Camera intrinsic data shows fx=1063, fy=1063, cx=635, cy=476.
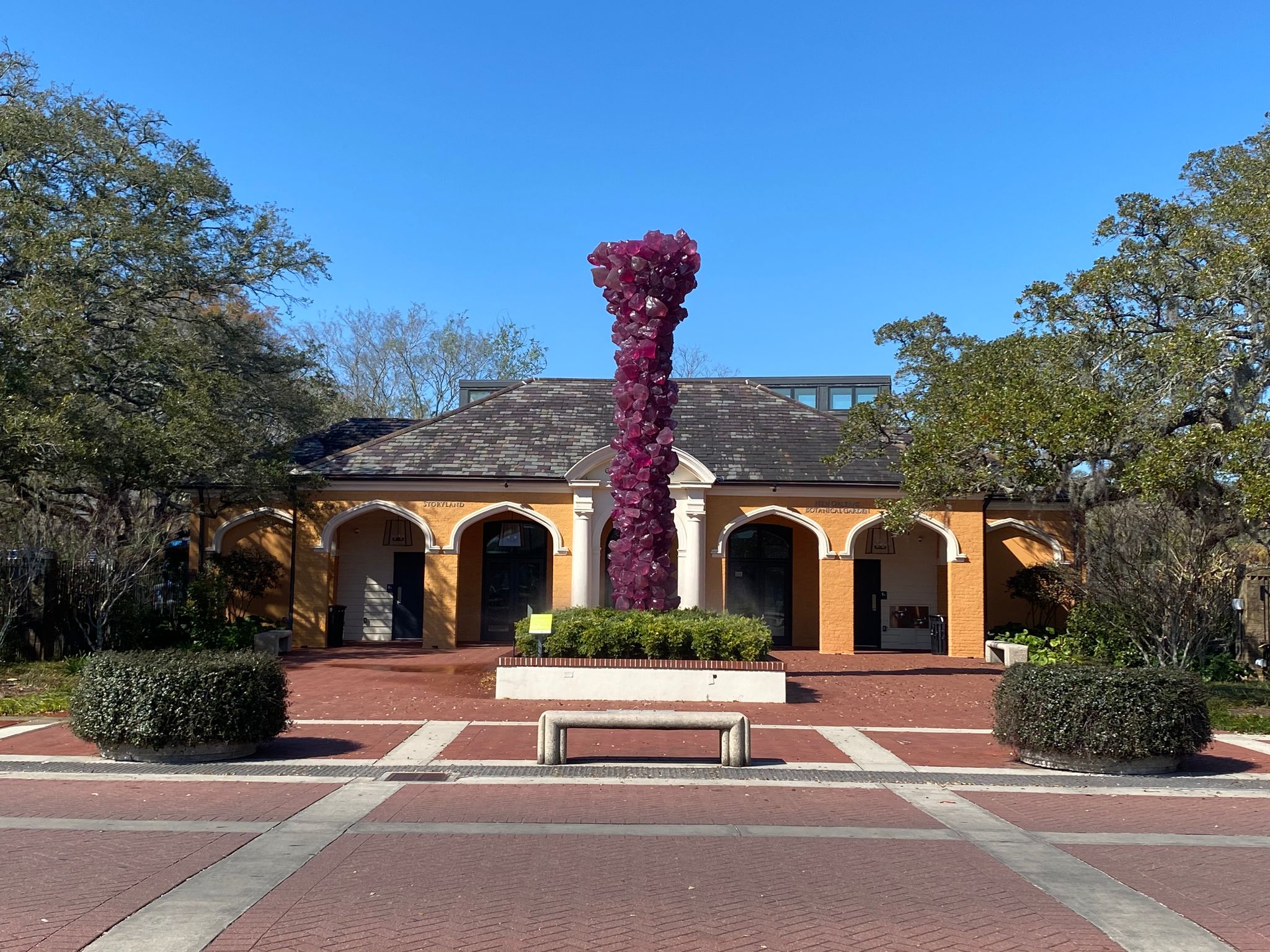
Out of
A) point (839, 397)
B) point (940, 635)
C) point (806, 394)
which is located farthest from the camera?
point (806, 394)

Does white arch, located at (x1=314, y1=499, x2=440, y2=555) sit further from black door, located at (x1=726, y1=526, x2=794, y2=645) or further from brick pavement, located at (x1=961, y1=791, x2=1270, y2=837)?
brick pavement, located at (x1=961, y1=791, x2=1270, y2=837)

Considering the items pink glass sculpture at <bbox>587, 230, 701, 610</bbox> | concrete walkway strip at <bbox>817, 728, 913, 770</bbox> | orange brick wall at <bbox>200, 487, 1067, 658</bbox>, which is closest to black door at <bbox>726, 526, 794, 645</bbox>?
orange brick wall at <bbox>200, 487, 1067, 658</bbox>

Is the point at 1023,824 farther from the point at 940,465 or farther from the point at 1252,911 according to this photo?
the point at 940,465

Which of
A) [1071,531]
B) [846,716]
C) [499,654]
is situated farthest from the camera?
[1071,531]

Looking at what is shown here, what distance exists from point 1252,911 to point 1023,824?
2277 mm

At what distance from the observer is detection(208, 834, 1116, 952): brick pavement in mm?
5453

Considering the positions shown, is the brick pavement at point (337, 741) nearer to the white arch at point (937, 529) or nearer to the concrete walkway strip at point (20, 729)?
the concrete walkway strip at point (20, 729)

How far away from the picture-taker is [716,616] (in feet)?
56.6

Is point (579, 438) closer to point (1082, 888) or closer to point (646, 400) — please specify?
point (646, 400)

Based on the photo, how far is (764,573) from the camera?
85.4ft

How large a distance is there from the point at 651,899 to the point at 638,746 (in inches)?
226

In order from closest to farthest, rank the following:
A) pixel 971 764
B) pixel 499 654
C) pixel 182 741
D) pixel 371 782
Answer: pixel 371 782, pixel 182 741, pixel 971 764, pixel 499 654

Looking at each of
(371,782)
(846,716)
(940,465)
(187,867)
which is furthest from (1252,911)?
(940,465)

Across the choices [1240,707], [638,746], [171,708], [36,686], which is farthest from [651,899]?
[36,686]
